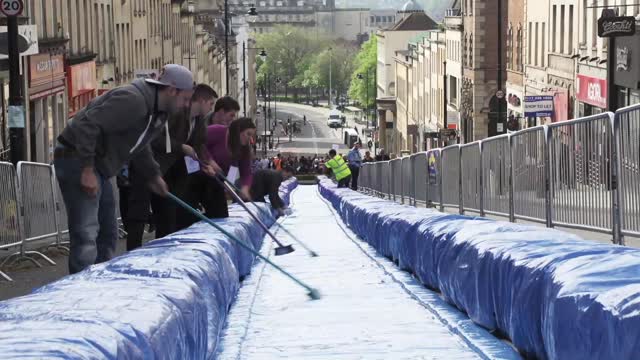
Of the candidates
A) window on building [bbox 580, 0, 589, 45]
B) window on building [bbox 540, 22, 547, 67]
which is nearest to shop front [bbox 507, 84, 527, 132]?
window on building [bbox 540, 22, 547, 67]

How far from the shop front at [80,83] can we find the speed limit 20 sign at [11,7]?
22420 mm

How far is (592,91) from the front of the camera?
153ft

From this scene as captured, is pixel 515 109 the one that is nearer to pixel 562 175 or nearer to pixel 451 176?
pixel 451 176

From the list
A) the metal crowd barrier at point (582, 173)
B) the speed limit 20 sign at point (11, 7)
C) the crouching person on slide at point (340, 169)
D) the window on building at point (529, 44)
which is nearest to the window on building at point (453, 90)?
the window on building at point (529, 44)

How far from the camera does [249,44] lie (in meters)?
179

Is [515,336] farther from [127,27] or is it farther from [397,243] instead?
[127,27]

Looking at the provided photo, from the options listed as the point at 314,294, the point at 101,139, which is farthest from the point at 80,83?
the point at 101,139

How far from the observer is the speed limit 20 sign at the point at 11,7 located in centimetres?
2175

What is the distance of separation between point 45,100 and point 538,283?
34.7 m

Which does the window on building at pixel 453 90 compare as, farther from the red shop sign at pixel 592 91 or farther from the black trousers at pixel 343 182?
the black trousers at pixel 343 182

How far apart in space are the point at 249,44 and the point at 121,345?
A: 175m

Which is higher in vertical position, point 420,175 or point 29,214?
point 29,214

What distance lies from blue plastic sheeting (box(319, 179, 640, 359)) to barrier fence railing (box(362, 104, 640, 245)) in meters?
2.13

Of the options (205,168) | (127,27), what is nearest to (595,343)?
(205,168)
